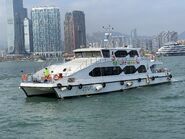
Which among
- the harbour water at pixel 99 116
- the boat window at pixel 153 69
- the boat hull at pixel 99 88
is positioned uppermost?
the boat window at pixel 153 69

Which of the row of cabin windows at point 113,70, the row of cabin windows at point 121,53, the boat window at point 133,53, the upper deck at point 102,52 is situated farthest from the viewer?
the boat window at point 133,53

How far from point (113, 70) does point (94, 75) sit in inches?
104

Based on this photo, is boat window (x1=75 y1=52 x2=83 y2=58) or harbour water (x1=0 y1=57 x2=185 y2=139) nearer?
harbour water (x1=0 y1=57 x2=185 y2=139)

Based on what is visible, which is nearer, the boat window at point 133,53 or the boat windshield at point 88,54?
the boat windshield at point 88,54

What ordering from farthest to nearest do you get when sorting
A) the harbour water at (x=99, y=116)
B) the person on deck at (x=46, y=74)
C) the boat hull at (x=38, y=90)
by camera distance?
the person on deck at (x=46, y=74)
the boat hull at (x=38, y=90)
the harbour water at (x=99, y=116)

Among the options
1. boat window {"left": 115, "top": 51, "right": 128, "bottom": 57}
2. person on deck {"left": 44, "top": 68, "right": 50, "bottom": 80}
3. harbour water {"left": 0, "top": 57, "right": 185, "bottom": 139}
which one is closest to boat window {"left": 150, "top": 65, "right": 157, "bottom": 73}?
boat window {"left": 115, "top": 51, "right": 128, "bottom": 57}

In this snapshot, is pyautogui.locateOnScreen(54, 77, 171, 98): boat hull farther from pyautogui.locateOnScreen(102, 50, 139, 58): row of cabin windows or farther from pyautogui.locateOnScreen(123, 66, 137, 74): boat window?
pyautogui.locateOnScreen(102, 50, 139, 58): row of cabin windows

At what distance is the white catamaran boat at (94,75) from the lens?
37.5 meters

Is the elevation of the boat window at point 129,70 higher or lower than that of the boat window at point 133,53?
lower

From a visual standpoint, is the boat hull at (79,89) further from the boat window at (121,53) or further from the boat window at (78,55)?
the boat window at (78,55)

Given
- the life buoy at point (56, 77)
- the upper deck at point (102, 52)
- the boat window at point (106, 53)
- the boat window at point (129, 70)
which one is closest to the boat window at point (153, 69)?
the boat window at point (129, 70)

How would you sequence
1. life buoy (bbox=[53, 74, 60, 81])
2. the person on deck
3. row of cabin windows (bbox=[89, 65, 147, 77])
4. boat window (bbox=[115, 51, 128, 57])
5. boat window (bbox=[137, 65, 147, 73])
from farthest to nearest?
boat window (bbox=[137, 65, 147, 73]) < boat window (bbox=[115, 51, 128, 57]) < row of cabin windows (bbox=[89, 65, 147, 77]) < the person on deck < life buoy (bbox=[53, 74, 60, 81])

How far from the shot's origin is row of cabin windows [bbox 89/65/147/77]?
3992 cm

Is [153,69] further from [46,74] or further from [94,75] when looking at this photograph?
[46,74]
